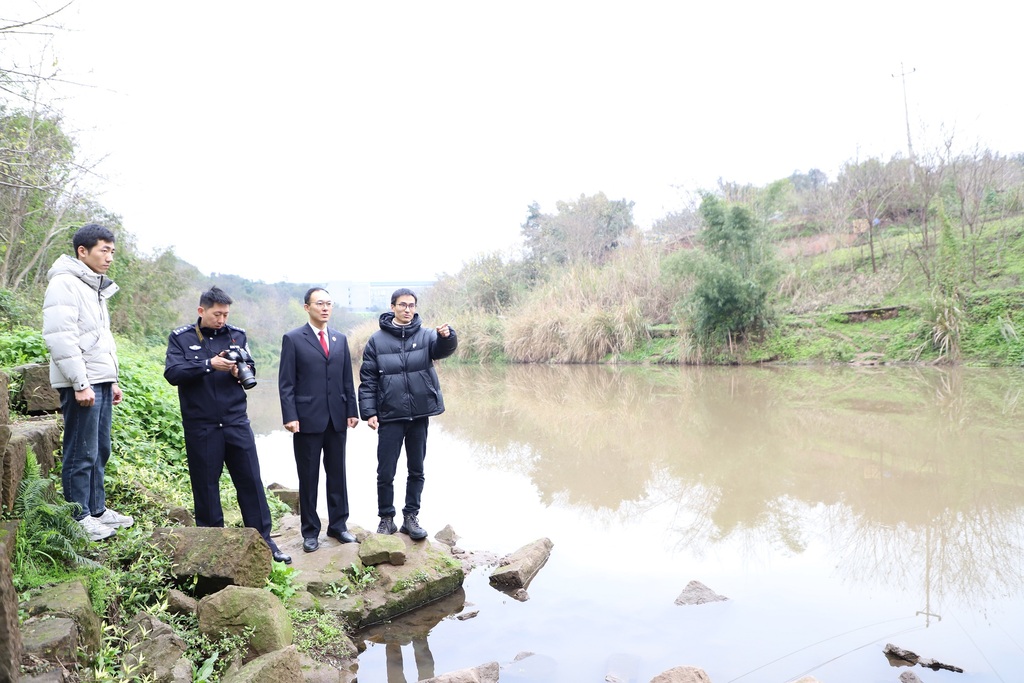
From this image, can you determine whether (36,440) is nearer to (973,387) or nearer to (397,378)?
(397,378)

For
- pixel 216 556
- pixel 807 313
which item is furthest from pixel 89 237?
pixel 807 313

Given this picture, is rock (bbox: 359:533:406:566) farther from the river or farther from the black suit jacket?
the black suit jacket

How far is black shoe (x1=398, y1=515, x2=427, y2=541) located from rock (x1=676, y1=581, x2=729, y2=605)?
1.56 m

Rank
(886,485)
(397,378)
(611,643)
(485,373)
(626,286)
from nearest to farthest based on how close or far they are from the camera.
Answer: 1. (611,643)
2. (397,378)
3. (886,485)
4. (485,373)
5. (626,286)

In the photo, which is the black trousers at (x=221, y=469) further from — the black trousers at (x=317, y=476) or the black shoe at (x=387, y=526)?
the black shoe at (x=387, y=526)

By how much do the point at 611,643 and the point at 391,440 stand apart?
181 cm

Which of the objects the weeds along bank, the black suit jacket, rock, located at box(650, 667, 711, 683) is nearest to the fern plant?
the black suit jacket

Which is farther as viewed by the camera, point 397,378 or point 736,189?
point 736,189

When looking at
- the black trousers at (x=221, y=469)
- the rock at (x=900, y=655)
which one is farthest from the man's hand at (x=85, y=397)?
the rock at (x=900, y=655)

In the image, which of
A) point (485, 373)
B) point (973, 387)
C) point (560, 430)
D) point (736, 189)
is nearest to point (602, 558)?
point (560, 430)

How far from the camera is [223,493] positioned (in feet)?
16.7

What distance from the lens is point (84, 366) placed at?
3.21 meters

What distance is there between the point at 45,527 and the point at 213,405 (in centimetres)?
95

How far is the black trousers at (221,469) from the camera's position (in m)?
3.66
